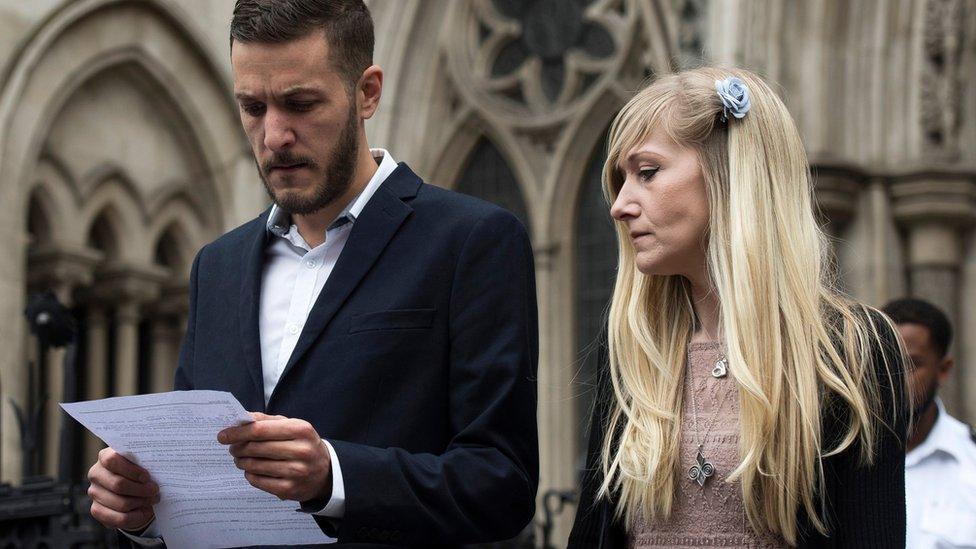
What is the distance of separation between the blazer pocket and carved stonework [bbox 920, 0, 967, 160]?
6633mm

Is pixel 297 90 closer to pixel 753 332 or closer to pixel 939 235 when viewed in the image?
pixel 753 332

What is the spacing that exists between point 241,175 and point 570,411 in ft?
8.66

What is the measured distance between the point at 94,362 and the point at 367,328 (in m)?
7.41

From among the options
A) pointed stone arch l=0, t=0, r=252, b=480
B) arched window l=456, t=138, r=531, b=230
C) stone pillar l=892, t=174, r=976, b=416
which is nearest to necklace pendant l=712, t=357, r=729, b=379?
stone pillar l=892, t=174, r=976, b=416

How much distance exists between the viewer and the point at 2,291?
856 cm

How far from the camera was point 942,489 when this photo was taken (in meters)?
4.69

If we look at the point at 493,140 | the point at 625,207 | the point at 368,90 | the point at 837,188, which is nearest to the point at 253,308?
the point at 368,90

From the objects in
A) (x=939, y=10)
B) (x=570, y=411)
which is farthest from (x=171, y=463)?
(x=570, y=411)

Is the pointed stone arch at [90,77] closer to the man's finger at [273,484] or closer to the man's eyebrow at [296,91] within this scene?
the man's eyebrow at [296,91]

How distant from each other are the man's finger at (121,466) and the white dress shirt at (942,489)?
2.70 m

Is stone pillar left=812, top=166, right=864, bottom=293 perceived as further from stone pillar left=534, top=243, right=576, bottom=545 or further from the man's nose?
the man's nose

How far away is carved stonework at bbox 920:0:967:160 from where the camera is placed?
8.69 meters

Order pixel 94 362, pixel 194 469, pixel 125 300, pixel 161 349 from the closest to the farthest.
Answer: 1. pixel 194 469
2. pixel 94 362
3. pixel 125 300
4. pixel 161 349

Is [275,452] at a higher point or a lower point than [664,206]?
lower
